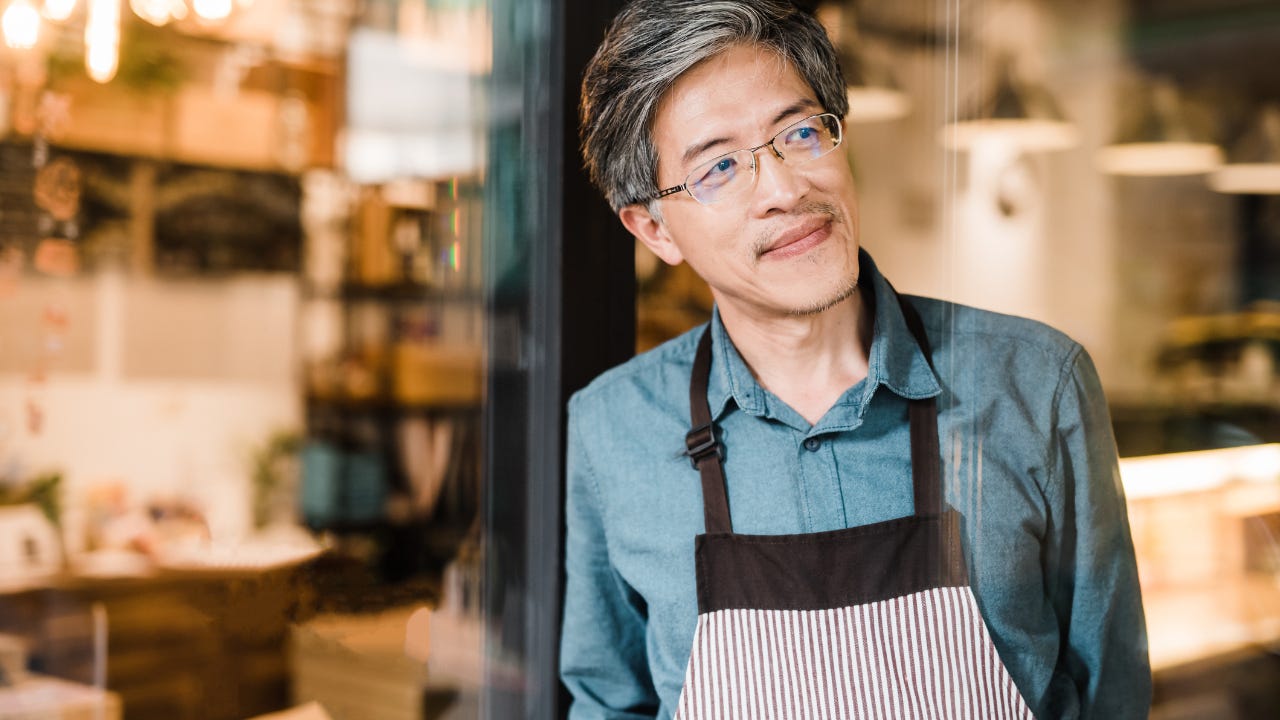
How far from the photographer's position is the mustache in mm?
894

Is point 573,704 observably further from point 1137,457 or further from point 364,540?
point 364,540

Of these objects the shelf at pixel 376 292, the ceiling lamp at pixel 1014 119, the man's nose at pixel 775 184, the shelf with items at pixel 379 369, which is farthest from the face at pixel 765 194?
the shelf at pixel 376 292

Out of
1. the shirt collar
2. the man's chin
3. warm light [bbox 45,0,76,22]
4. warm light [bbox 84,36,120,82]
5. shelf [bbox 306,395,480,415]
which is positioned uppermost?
warm light [bbox 45,0,76,22]

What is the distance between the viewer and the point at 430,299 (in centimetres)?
312

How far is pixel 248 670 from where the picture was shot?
8.66 ft

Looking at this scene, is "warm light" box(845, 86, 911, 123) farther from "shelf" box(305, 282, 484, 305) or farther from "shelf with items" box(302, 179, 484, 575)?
"shelf" box(305, 282, 484, 305)

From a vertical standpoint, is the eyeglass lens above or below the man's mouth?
above

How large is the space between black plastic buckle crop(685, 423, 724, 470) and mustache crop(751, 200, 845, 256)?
0.63 feet

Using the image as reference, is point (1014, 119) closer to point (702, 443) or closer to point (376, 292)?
point (702, 443)

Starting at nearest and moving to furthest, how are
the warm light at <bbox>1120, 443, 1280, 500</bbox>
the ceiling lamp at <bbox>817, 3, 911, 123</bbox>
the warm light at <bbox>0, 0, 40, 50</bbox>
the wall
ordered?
the warm light at <bbox>1120, 443, 1280, 500</bbox>
the ceiling lamp at <bbox>817, 3, 911, 123</bbox>
the warm light at <bbox>0, 0, 40, 50</bbox>
the wall

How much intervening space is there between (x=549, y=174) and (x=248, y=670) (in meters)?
1.98

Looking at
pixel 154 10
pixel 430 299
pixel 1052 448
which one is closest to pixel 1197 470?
pixel 1052 448

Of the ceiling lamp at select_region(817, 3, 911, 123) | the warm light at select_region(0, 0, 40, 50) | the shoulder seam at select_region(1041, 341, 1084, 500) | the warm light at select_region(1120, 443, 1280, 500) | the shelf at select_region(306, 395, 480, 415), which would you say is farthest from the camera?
the shelf at select_region(306, 395, 480, 415)

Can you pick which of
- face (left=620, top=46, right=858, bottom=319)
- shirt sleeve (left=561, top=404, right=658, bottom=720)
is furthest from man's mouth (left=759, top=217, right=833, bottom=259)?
shirt sleeve (left=561, top=404, right=658, bottom=720)
